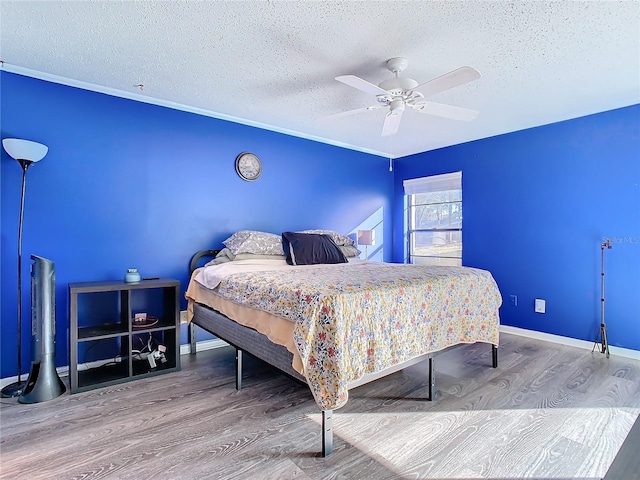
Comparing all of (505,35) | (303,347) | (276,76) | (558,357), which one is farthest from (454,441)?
(276,76)

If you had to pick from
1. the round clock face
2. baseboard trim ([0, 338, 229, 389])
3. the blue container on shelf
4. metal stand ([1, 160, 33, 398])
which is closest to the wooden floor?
metal stand ([1, 160, 33, 398])

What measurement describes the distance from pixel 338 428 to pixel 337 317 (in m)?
0.79

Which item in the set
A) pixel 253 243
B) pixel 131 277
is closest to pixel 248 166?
pixel 253 243

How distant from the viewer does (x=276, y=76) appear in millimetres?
2662

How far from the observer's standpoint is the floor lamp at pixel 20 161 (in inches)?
90.9

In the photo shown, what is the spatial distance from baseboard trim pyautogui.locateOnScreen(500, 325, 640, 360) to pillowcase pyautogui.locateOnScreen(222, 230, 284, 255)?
294 centimetres

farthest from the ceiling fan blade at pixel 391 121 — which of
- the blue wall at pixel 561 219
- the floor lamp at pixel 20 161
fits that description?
the floor lamp at pixel 20 161

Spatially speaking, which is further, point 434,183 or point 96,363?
point 434,183

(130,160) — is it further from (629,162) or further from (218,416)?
(629,162)

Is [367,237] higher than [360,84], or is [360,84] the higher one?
[360,84]

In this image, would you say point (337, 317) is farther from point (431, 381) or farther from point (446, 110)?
point (446, 110)

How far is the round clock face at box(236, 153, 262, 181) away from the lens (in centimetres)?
368

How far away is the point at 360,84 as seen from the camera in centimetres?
219

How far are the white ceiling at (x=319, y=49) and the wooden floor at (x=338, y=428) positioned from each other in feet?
7.87
